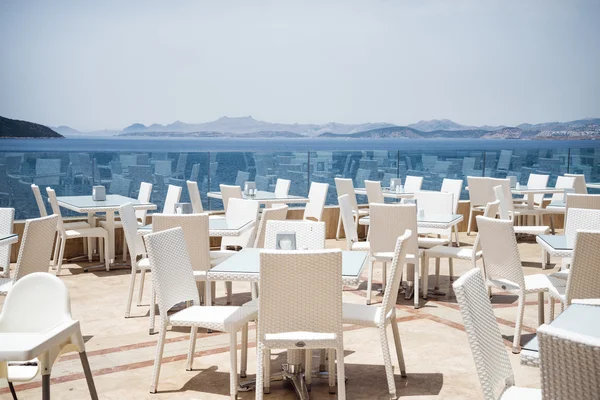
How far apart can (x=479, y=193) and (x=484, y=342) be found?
857 centimetres

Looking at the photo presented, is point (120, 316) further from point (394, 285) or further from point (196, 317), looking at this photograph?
point (394, 285)

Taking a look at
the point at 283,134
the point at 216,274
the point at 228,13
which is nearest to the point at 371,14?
the point at 228,13

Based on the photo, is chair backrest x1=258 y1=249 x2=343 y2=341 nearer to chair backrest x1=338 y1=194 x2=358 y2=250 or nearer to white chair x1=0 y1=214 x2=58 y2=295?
white chair x1=0 y1=214 x2=58 y2=295

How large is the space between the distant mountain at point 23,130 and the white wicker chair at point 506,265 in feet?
107

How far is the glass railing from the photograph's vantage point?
9.25m

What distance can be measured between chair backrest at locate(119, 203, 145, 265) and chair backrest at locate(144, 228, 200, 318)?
161 centimetres

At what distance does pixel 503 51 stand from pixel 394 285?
33.5 metres

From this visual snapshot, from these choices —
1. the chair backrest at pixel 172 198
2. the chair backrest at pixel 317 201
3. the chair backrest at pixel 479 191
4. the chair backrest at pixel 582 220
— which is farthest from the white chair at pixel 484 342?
the chair backrest at pixel 479 191

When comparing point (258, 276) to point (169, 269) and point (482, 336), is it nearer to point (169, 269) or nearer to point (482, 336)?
point (169, 269)

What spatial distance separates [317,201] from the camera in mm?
9031

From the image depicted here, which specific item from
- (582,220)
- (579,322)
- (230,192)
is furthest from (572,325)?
(230,192)

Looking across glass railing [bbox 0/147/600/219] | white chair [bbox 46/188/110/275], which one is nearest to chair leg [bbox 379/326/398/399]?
white chair [bbox 46/188/110/275]

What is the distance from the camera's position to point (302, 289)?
366 cm

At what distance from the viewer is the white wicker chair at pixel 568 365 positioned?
5.77 feet
